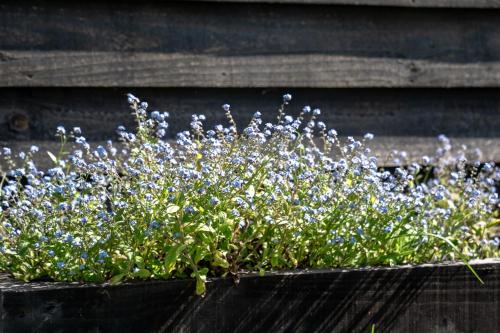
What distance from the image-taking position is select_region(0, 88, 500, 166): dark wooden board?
3117 millimetres

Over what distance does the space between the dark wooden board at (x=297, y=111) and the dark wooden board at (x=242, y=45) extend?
64mm

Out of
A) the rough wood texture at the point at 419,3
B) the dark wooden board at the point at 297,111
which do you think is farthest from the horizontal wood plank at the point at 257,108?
the rough wood texture at the point at 419,3

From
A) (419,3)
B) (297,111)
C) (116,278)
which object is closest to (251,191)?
(116,278)

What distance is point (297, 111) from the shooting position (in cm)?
345

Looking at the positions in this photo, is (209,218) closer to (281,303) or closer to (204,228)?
(204,228)

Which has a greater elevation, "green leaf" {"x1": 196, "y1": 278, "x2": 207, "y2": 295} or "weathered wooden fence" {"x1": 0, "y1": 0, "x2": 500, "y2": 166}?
"weathered wooden fence" {"x1": 0, "y1": 0, "x2": 500, "y2": 166}

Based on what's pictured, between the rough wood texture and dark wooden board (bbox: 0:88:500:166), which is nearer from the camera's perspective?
dark wooden board (bbox: 0:88:500:166)

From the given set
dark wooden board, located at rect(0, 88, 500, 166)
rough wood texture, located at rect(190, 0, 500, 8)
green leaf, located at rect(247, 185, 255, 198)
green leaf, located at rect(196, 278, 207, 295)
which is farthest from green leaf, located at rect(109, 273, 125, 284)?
rough wood texture, located at rect(190, 0, 500, 8)

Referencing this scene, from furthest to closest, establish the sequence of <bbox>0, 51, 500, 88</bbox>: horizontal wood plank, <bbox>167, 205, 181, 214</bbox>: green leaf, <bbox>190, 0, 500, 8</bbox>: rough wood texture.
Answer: <bbox>190, 0, 500, 8</bbox>: rough wood texture
<bbox>0, 51, 500, 88</bbox>: horizontal wood plank
<bbox>167, 205, 181, 214</bbox>: green leaf

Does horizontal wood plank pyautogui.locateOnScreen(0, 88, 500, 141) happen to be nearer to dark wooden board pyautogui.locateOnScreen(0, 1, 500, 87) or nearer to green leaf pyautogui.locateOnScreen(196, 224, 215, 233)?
A: dark wooden board pyautogui.locateOnScreen(0, 1, 500, 87)

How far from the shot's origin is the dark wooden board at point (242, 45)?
10.2 ft

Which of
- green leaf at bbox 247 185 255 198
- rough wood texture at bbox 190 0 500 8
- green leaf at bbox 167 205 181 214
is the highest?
rough wood texture at bbox 190 0 500 8

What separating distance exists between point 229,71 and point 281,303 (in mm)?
1180

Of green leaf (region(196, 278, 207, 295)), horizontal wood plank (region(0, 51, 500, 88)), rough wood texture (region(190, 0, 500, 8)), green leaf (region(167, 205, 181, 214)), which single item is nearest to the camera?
green leaf (region(167, 205, 181, 214))
